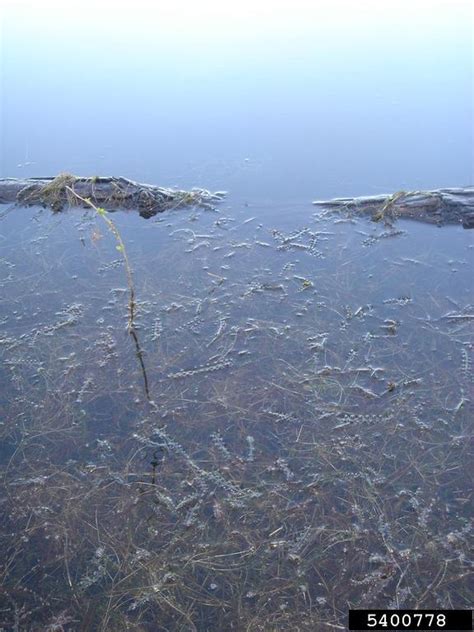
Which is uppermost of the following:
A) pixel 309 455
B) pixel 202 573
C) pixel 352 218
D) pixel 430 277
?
pixel 352 218

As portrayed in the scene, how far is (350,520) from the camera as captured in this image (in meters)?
2.81

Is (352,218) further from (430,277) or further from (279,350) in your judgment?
(279,350)

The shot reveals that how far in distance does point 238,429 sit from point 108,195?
2.84 m

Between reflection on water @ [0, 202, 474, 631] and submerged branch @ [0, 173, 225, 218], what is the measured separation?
56 centimetres

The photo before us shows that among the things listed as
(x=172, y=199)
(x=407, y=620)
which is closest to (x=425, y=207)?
(x=172, y=199)

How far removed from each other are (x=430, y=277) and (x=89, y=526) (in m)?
2.76

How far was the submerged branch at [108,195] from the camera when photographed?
5320 millimetres

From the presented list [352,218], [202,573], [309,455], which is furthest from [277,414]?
[352,218]

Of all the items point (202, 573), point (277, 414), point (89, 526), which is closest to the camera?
point (202, 573)

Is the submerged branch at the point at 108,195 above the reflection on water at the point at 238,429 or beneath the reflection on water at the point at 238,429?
above

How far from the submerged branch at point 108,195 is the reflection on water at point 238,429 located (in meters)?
0.56

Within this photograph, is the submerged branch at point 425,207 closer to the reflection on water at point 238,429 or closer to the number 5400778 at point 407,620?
the reflection on water at point 238,429

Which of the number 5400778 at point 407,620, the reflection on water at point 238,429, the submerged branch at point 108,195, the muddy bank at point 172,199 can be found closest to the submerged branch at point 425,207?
the muddy bank at point 172,199

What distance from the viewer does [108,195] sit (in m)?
5.33
